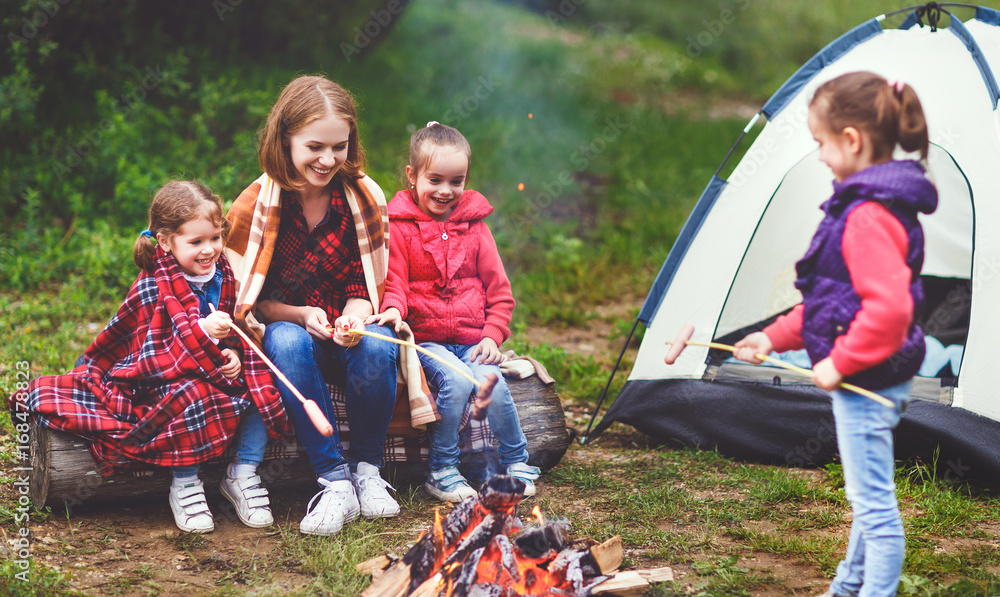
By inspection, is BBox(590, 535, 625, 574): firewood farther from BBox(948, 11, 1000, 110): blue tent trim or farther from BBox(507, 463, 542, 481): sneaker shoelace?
BBox(948, 11, 1000, 110): blue tent trim

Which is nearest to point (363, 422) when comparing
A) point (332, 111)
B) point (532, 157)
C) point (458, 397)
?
point (458, 397)

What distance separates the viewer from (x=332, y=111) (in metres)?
2.87

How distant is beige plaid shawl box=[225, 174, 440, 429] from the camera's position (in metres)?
2.91

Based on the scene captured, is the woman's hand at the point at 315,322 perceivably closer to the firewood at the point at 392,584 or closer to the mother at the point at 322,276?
the mother at the point at 322,276

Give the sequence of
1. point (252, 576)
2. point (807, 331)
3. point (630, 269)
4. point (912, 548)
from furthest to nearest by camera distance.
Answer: point (630, 269), point (912, 548), point (252, 576), point (807, 331)

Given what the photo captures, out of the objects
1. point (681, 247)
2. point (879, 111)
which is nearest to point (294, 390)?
point (879, 111)

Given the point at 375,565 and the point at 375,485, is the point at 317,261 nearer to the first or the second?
the point at 375,485

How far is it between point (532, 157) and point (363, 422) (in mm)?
4904

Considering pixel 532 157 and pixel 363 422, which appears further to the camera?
pixel 532 157

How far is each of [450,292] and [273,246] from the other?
662 mm

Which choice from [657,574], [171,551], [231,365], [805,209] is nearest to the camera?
[657,574]

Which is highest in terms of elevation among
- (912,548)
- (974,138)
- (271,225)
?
(974,138)

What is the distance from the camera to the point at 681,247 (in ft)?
12.3

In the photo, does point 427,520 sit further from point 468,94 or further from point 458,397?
point 468,94
